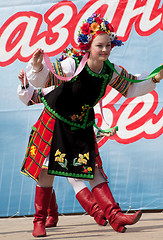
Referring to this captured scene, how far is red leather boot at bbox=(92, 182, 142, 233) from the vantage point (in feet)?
7.26

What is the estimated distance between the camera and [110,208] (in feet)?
7.50

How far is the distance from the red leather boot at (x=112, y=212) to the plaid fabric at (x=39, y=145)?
36cm

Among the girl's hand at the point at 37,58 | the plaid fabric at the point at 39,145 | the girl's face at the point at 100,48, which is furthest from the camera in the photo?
the plaid fabric at the point at 39,145

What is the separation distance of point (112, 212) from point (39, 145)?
568 mm

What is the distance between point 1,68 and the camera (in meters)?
3.84

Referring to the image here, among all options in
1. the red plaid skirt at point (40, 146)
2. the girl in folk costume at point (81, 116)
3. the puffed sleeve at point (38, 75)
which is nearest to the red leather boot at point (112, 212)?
the girl in folk costume at point (81, 116)

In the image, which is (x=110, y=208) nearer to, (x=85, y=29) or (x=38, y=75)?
(x=38, y=75)

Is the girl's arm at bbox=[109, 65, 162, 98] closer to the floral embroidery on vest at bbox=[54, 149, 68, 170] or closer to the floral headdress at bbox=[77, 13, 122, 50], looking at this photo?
the floral headdress at bbox=[77, 13, 122, 50]

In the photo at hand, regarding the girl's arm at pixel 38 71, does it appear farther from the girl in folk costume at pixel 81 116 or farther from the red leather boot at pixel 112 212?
the red leather boot at pixel 112 212

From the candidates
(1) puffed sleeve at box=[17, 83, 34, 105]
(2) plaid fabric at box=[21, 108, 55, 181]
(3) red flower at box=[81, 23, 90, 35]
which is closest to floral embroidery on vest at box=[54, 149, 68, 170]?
(2) plaid fabric at box=[21, 108, 55, 181]

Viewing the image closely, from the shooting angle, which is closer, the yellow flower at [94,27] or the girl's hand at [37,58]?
the girl's hand at [37,58]

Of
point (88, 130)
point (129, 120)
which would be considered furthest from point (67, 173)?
point (129, 120)

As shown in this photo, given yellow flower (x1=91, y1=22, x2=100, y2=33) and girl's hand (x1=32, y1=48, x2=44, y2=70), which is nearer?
girl's hand (x1=32, y1=48, x2=44, y2=70)

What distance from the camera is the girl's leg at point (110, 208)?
2.21 m
